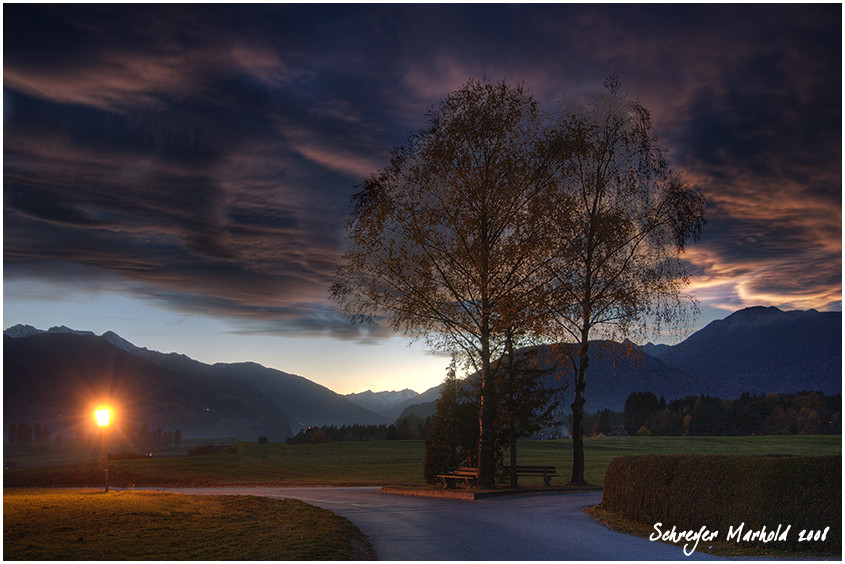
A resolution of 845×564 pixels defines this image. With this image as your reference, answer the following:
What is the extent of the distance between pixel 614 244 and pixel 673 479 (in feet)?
52.4

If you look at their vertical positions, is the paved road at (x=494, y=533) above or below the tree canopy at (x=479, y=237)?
below

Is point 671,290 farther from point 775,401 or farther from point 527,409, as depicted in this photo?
point 775,401

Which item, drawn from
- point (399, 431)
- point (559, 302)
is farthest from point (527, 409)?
point (399, 431)

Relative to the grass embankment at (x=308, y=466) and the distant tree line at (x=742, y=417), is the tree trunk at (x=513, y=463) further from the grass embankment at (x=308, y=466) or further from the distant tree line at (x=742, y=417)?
the distant tree line at (x=742, y=417)

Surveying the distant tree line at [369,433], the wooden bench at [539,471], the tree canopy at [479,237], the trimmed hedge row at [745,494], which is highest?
the tree canopy at [479,237]

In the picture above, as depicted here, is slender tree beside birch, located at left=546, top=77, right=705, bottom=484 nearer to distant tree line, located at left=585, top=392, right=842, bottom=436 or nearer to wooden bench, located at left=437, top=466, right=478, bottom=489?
wooden bench, located at left=437, top=466, right=478, bottom=489

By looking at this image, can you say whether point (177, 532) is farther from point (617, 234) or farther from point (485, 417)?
point (617, 234)

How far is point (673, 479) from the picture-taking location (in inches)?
579

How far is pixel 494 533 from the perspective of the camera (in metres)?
13.8

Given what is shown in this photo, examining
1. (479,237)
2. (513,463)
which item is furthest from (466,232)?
(513,463)

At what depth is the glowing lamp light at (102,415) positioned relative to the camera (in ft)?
82.9

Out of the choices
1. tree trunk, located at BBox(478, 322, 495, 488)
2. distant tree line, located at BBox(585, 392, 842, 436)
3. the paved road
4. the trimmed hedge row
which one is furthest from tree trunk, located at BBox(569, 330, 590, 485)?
distant tree line, located at BBox(585, 392, 842, 436)

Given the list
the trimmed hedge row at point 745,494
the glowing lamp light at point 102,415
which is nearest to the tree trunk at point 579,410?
the trimmed hedge row at point 745,494

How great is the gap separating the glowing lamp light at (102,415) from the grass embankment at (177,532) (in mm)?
5641
